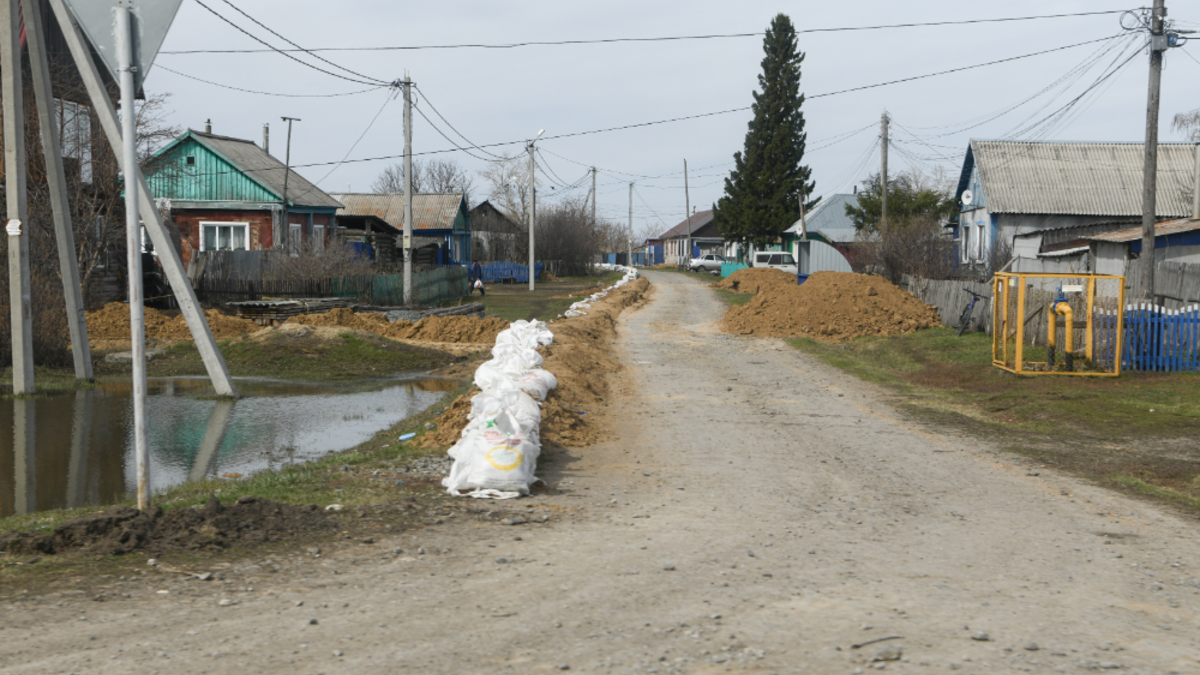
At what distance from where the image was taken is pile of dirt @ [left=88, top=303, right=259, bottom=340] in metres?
21.6

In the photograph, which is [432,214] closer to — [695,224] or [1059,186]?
[1059,186]

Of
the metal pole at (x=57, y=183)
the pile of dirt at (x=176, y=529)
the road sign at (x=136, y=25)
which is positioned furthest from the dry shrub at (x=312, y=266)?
the pile of dirt at (x=176, y=529)

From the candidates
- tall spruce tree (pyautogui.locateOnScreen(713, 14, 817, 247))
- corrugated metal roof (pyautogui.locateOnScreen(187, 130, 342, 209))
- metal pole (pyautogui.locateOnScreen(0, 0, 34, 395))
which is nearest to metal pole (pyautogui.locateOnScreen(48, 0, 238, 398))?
metal pole (pyautogui.locateOnScreen(0, 0, 34, 395))

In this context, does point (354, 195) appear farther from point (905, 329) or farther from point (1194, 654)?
point (1194, 654)

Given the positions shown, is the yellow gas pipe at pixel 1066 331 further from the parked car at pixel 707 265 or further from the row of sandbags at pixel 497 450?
the parked car at pixel 707 265

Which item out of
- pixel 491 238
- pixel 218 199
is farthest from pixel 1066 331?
pixel 491 238

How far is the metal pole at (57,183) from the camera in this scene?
46.5 ft

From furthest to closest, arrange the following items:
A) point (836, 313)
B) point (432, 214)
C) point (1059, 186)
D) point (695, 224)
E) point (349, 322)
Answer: point (695, 224) → point (432, 214) → point (1059, 186) → point (836, 313) → point (349, 322)

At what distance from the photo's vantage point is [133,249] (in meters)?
5.98

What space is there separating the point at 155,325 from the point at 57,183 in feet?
24.5

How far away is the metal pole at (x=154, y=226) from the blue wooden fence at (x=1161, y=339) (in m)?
14.5

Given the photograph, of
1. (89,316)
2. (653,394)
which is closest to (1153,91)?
(653,394)

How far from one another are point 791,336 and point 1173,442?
522 inches

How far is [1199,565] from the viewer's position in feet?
19.5
